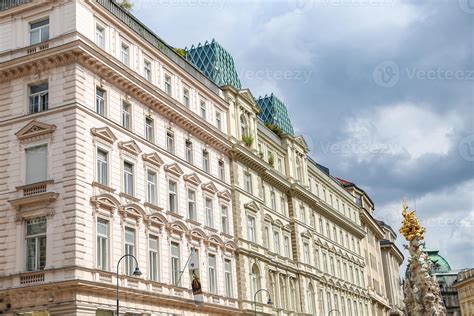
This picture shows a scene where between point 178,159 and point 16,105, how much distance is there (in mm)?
12366

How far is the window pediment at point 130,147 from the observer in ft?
134

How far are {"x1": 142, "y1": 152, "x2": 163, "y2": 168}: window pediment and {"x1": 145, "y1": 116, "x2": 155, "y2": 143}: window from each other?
1.28 m

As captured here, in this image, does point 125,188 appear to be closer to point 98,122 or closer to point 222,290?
point 98,122

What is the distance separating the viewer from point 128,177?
136ft

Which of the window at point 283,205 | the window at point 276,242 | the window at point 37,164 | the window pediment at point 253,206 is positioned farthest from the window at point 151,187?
the window at point 283,205

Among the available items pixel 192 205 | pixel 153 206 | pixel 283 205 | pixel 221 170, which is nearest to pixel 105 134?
pixel 153 206

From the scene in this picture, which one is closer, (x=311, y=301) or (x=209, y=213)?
(x=209, y=213)

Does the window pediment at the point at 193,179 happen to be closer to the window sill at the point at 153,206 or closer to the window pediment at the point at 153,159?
the window pediment at the point at 153,159

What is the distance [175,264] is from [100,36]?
1562cm

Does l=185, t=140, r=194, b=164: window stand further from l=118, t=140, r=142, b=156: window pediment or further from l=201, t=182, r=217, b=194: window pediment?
l=118, t=140, r=142, b=156: window pediment

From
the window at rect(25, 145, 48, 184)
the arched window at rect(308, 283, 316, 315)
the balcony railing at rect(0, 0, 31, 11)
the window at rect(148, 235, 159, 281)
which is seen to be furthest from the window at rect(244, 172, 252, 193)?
the balcony railing at rect(0, 0, 31, 11)

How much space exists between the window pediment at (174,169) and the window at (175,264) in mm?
4965

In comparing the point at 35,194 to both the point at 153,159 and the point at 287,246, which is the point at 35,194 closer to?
the point at 153,159

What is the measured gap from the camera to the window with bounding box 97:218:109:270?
37.0 metres
